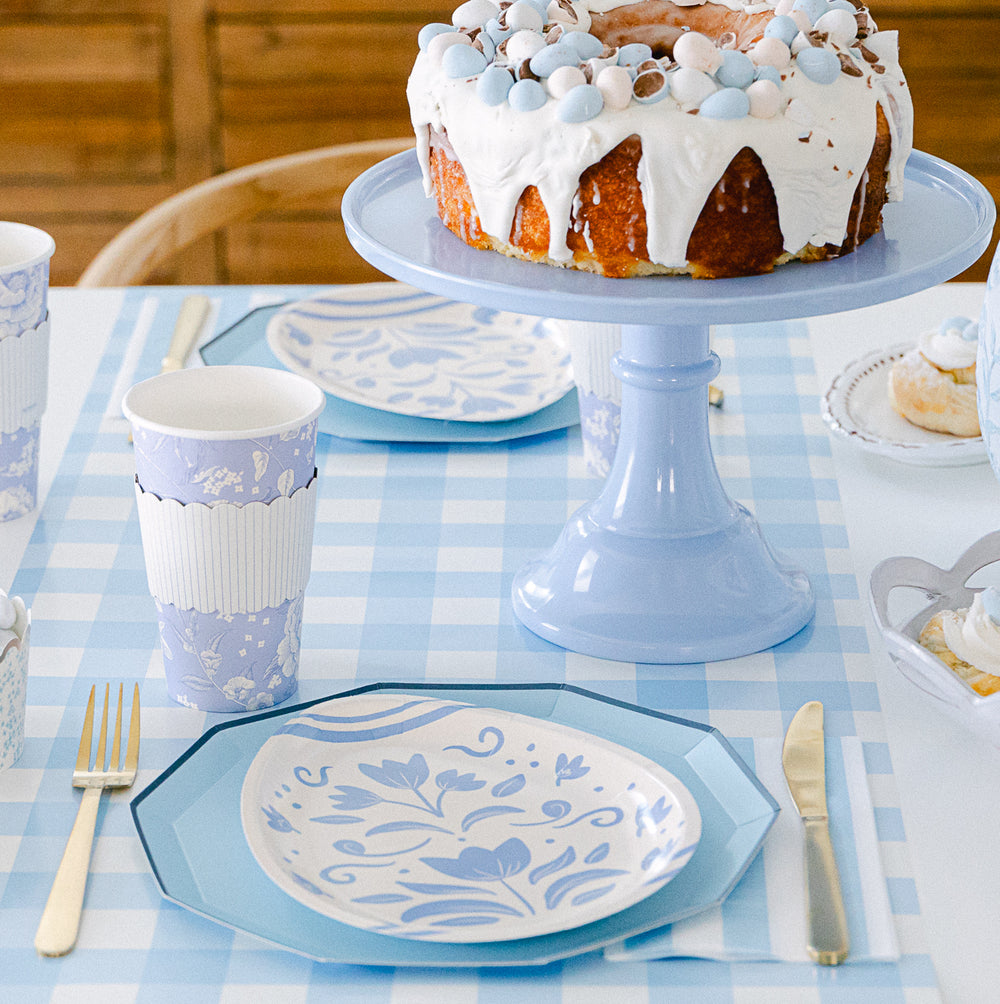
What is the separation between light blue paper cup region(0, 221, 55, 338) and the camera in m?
0.96

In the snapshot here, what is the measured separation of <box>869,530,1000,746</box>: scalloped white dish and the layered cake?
0.69ft

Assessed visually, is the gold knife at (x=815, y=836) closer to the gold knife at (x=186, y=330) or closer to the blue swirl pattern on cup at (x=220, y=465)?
the blue swirl pattern on cup at (x=220, y=465)

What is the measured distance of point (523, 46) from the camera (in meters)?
0.83

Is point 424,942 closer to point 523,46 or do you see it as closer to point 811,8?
point 523,46

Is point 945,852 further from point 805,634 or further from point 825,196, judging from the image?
point 825,196

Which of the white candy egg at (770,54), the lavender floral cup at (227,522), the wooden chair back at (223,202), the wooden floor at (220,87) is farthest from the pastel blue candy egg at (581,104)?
the wooden floor at (220,87)

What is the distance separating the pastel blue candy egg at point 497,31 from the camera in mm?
869

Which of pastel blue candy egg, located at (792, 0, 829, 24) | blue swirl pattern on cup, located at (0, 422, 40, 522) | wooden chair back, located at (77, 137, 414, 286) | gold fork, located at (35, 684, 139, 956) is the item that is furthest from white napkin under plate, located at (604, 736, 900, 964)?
wooden chair back, located at (77, 137, 414, 286)

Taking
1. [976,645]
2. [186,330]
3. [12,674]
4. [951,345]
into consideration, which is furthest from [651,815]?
[186,330]

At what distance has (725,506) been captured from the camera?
3.10ft

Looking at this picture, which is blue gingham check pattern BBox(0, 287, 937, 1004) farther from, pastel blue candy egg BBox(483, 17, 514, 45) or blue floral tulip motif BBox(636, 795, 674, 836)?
pastel blue candy egg BBox(483, 17, 514, 45)

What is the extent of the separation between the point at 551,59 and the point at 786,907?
0.50m

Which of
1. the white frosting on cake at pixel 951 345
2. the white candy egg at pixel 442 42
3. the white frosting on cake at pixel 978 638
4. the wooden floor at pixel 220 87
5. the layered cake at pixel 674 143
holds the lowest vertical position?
the wooden floor at pixel 220 87

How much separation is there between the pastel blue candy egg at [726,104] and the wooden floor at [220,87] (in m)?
2.08
